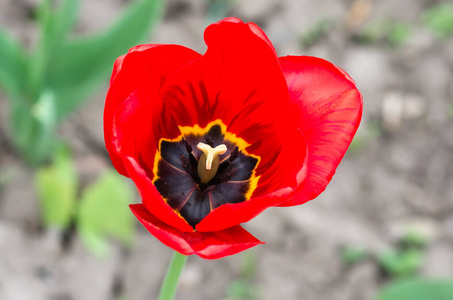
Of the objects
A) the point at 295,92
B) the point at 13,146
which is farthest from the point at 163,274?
the point at 295,92

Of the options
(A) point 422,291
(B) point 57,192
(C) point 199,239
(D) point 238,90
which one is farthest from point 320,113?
(B) point 57,192

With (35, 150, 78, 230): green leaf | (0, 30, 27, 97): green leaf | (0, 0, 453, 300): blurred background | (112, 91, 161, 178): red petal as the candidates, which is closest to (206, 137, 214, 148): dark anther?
(112, 91, 161, 178): red petal

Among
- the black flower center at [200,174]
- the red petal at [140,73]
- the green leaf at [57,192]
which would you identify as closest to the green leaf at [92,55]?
the green leaf at [57,192]

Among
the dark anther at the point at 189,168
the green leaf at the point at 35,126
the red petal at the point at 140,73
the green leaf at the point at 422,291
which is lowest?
the green leaf at the point at 422,291

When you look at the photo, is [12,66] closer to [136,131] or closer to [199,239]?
[136,131]

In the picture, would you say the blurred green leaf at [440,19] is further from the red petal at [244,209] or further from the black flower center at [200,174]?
the red petal at [244,209]

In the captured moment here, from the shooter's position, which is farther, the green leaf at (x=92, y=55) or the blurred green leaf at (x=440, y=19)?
the blurred green leaf at (x=440, y=19)

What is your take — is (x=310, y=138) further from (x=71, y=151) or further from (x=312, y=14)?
(x=312, y=14)
